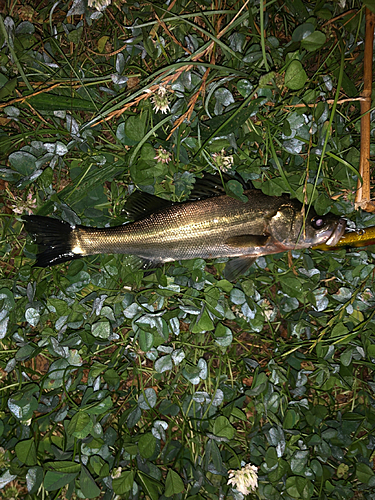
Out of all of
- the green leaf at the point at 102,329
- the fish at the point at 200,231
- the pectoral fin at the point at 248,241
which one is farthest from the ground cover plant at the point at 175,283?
the pectoral fin at the point at 248,241

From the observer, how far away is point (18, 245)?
8.29 feet

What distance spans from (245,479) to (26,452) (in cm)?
154

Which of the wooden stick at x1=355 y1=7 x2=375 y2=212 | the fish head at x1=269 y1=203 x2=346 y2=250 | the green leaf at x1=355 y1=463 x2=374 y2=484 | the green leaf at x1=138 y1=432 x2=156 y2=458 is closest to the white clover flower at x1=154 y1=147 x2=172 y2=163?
the fish head at x1=269 y1=203 x2=346 y2=250

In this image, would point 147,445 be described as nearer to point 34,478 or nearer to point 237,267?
point 34,478

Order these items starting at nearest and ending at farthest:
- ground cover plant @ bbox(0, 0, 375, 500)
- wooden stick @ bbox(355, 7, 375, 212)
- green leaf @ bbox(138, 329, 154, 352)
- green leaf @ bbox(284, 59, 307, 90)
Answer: green leaf @ bbox(284, 59, 307, 90)
wooden stick @ bbox(355, 7, 375, 212)
ground cover plant @ bbox(0, 0, 375, 500)
green leaf @ bbox(138, 329, 154, 352)

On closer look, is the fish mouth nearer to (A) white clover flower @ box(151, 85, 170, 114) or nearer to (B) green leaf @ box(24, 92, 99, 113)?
(A) white clover flower @ box(151, 85, 170, 114)

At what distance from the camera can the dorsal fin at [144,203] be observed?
2272 millimetres

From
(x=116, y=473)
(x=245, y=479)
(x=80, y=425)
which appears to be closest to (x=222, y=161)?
(x=80, y=425)

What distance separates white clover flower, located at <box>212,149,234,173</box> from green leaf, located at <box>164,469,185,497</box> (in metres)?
2.15

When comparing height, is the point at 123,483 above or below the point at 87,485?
below

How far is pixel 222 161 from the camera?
84.0 inches

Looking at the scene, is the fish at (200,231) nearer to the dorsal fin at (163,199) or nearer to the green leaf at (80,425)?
the dorsal fin at (163,199)

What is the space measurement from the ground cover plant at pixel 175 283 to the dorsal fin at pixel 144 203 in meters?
0.10

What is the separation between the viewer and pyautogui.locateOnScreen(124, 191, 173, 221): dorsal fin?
2.27 metres
